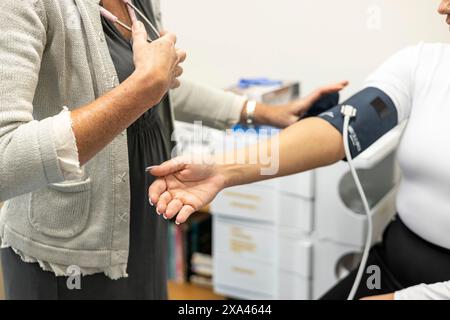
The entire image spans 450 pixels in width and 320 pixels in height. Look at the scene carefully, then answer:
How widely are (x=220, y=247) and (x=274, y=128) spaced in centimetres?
62

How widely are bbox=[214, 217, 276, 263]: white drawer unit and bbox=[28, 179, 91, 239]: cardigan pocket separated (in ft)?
2.60

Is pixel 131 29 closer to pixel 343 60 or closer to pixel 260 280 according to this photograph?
pixel 343 60

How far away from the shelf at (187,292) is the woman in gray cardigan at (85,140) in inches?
12.7

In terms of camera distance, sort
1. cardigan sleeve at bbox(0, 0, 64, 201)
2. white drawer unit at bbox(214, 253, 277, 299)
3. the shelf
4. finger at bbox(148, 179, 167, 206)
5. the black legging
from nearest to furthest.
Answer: cardigan sleeve at bbox(0, 0, 64, 201) < finger at bbox(148, 179, 167, 206) < the black legging < the shelf < white drawer unit at bbox(214, 253, 277, 299)

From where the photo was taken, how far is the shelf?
4.58ft

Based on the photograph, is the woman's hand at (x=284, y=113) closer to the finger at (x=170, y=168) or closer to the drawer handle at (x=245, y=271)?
the finger at (x=170, y=168)

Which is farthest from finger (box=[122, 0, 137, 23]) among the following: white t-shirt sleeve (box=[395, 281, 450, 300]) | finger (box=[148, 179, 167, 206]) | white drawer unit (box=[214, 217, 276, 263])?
white drawer unit (box=[214, 217, 276, 263])

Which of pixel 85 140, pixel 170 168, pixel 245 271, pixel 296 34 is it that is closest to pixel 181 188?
pixel 170 168

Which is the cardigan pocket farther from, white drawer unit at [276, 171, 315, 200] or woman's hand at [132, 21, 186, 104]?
white drawer unit at [276, 171, 315, 200]

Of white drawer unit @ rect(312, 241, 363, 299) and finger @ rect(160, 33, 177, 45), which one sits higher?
finger @ rect(160, 33, 177, 45)

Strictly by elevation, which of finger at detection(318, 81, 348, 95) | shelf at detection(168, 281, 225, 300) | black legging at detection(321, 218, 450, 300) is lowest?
shelf at detection(168, 281, 225, 300)

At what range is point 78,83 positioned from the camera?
0.78 metres

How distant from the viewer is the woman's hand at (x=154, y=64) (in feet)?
2.25

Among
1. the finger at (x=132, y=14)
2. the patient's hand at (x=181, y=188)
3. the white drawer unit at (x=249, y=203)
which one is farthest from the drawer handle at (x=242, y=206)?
the finger at (x=132, y=14)
